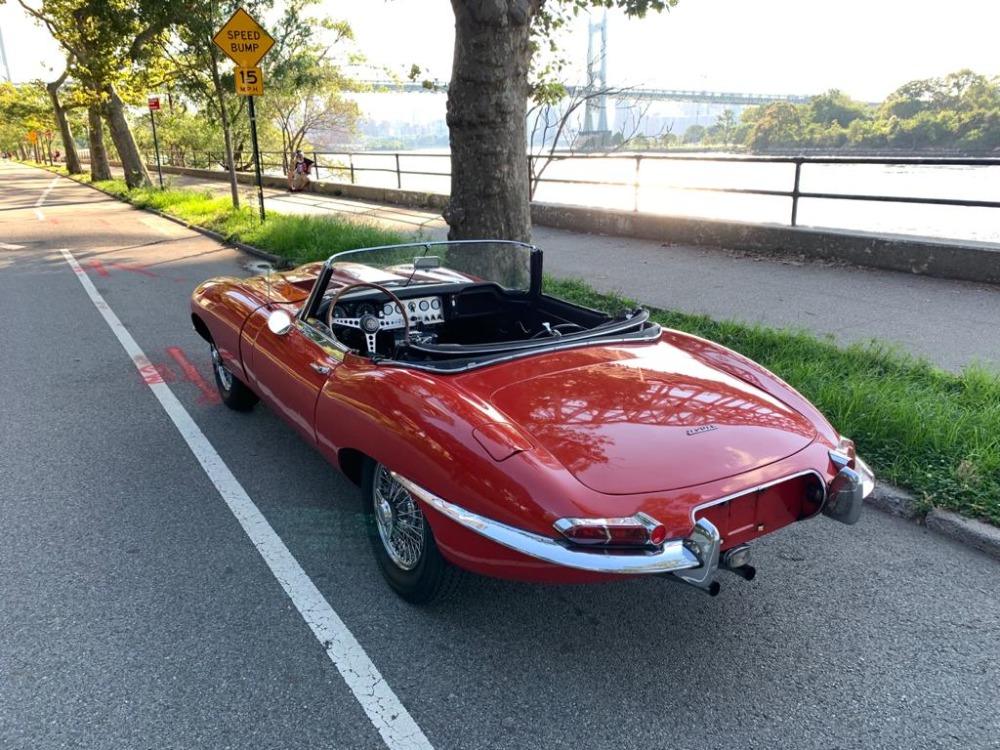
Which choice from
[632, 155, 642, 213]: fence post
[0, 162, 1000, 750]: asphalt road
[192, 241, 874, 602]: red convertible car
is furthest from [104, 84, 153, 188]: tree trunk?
[192, 241, 874, 602]: red convertible car

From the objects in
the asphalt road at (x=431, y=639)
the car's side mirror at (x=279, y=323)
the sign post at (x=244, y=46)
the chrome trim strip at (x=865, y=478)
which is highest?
the sign post at (x=244, y=46)

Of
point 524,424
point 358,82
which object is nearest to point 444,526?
point 524,424

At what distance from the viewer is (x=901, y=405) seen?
4.24m

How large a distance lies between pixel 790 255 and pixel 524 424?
7.90 metres

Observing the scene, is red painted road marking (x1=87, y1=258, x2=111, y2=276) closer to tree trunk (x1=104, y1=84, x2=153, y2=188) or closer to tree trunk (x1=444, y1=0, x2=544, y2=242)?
tree trunk (x1=444, y1=0, x2=544, y2=242)

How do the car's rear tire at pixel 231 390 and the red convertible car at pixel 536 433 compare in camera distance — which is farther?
the car's rear tire at pixel 231 390

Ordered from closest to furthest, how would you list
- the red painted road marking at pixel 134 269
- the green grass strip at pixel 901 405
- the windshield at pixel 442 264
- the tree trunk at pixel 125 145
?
the green grass strip at pixel 901 405 < the windshield at pixel 442 264 < the red painted road marking at pixel 134 269 < the tree trunk at pixel 125 145

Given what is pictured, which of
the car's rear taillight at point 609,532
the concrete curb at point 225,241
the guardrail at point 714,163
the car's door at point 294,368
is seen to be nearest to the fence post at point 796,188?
the guardrail at point 714,163

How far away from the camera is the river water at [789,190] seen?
8.15 meters

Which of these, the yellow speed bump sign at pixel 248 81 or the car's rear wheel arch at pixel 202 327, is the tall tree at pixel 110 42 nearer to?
the yellow speed bump sign at pixel 248 81

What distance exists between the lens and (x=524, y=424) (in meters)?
2.59

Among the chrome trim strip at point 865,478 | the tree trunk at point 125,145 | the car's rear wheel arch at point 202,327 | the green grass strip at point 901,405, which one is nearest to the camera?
the chrome trim strip at point 865,478

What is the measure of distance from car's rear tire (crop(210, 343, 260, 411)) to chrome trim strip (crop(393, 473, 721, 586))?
3.09m

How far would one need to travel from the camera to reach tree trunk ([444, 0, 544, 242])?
669 centimetres
